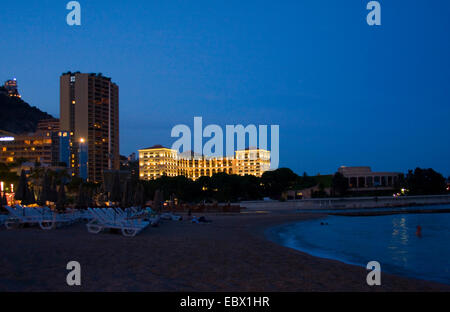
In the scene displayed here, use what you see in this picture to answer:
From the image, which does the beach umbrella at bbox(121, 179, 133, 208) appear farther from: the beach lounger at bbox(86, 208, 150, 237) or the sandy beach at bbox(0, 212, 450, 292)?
the sandy beach at bbox(0, 212, 450, 292)

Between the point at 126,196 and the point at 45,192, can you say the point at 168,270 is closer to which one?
the point at 45,192

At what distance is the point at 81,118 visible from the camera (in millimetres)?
181125

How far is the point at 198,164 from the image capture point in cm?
18038

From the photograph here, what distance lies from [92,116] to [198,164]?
47517 millimetres

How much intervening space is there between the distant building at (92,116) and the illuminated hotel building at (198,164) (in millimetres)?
15290

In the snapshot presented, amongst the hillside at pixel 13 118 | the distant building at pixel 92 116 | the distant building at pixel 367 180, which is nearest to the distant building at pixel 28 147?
the distant building at pixel 92 116

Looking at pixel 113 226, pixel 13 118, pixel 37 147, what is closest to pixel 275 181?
pixel 113 226

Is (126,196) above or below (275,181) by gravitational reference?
below

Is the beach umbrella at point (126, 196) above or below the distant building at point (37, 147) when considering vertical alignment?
below

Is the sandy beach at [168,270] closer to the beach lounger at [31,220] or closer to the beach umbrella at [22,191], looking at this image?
the beach lounger at [31,220]

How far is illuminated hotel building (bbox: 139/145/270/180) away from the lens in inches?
7008

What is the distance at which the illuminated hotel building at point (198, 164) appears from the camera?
178 meters
